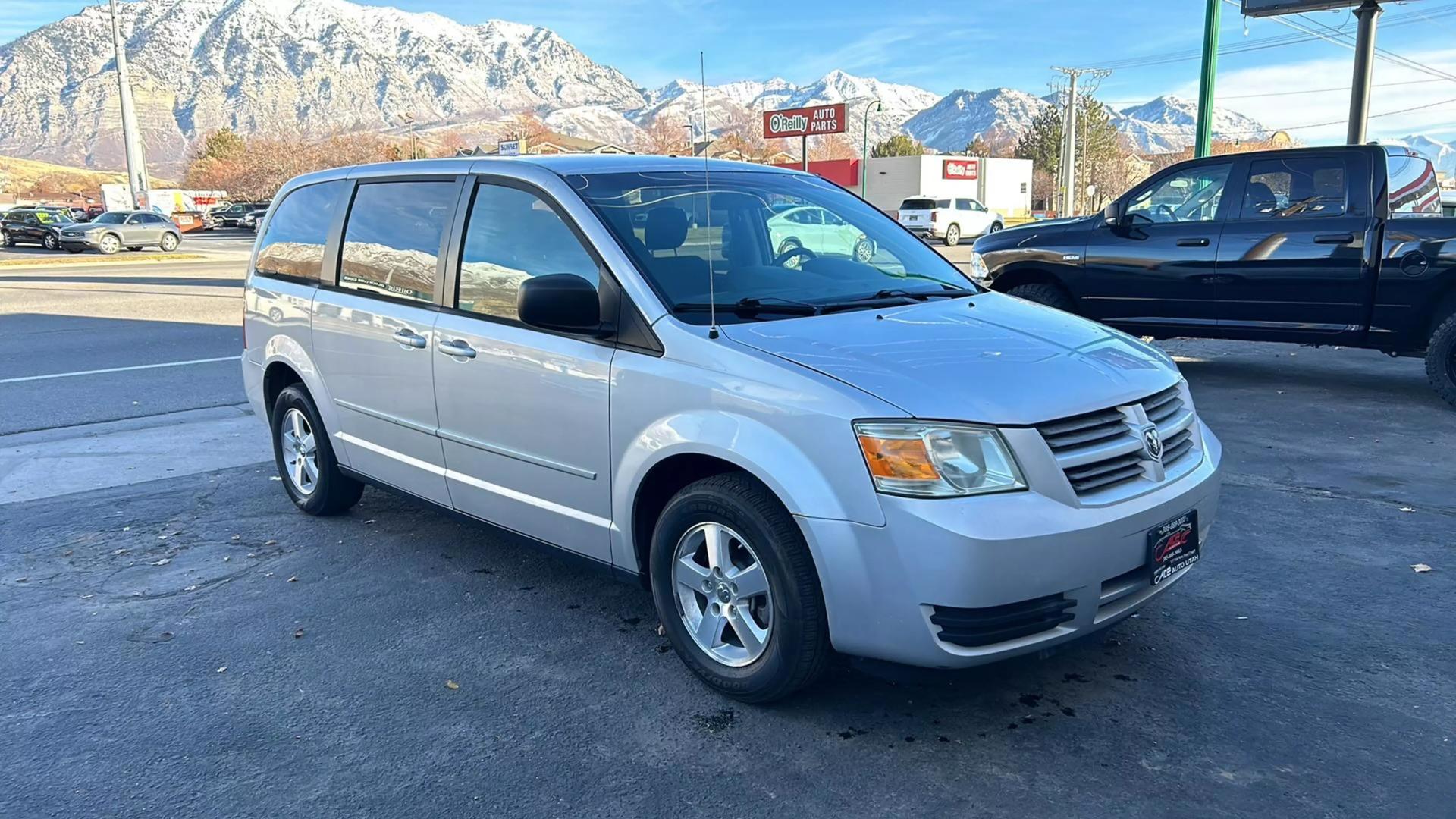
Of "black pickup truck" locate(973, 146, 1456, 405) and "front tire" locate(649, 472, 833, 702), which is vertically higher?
"black pickup truck" locate(973, 146, 1456, 405)

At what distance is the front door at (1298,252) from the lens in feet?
25.9

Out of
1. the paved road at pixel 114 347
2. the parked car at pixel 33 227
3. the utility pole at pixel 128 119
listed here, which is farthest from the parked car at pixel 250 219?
the paved road at pixel 114 347

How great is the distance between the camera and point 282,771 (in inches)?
121

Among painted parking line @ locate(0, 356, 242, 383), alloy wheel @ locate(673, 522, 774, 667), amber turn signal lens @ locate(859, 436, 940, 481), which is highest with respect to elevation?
amber turn signal lens @ locate(859, 436, 940, 481)

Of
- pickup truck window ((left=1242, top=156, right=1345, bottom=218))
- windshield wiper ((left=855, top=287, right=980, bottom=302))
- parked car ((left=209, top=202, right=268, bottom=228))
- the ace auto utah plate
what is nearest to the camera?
the ace auto utah plate

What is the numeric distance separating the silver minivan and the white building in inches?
2675

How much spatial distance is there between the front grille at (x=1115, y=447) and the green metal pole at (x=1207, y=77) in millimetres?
14709

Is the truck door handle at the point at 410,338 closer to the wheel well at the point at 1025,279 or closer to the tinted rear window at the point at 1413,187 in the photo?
the wheel well at the point at 1025,279

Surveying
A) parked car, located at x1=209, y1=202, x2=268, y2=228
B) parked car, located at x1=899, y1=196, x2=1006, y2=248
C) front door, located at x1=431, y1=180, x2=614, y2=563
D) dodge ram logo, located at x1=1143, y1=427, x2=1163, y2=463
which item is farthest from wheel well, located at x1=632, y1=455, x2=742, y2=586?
parked car, located at x1=209, y1=202, x2=268, y2=228

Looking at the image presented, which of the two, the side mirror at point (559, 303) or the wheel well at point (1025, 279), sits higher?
the side mirror at point (559, 303)

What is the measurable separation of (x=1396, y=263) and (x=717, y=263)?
6.25 metres

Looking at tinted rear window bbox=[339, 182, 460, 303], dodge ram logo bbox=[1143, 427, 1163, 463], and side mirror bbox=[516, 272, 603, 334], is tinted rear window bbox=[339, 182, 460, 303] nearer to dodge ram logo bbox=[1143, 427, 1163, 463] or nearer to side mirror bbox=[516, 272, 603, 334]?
side mirror bbox=[516, 272, 603, 334]

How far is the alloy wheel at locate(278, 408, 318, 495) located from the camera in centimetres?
543

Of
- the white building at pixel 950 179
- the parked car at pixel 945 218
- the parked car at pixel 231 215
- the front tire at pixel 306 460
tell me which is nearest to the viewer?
the front tire at pixel 306 460
